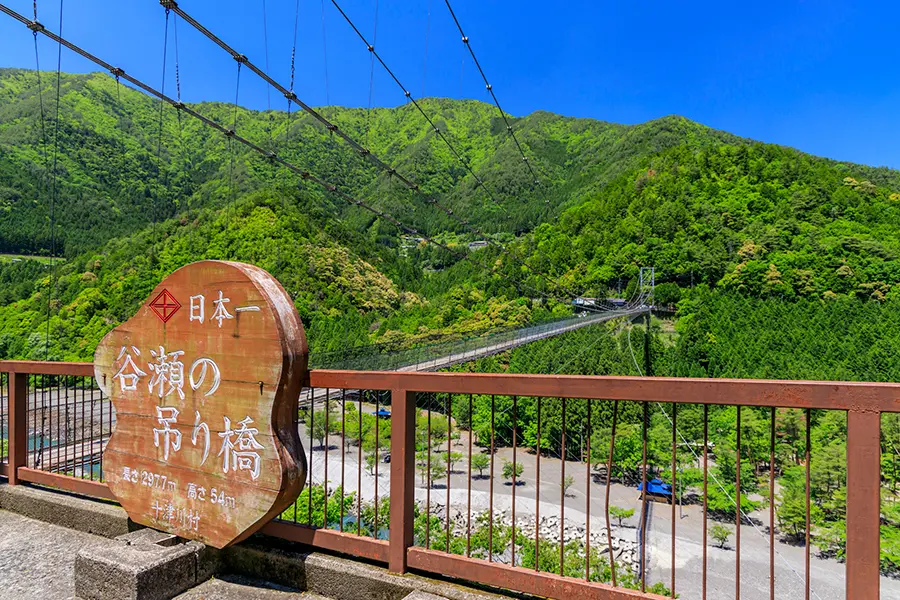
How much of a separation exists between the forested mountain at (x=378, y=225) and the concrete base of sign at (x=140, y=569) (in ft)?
95.0

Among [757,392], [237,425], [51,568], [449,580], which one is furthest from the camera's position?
[51,568]

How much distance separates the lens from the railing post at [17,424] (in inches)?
104

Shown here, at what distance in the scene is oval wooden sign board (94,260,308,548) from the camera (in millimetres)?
1764

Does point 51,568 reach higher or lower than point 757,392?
lower

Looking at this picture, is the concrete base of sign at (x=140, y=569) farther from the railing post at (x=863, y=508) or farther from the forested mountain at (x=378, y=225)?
the forested mountain at (x=378, y=225)

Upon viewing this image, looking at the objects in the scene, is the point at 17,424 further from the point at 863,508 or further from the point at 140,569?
the point at 863,508

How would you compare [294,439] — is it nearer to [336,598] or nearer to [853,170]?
[336,598]

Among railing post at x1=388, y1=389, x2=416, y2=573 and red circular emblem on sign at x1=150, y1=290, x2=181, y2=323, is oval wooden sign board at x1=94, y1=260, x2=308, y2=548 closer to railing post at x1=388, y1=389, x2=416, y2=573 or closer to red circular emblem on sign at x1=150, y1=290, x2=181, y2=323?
red circular emblem on sign at x1=150, y1=290, x2=181, y2=323

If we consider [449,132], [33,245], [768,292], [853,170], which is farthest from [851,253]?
[33,245]

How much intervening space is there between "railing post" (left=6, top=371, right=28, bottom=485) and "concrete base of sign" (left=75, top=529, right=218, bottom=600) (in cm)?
129

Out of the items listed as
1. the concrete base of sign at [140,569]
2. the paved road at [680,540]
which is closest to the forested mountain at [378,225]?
the paved road at [680,540]

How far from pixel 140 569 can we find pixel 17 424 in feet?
5.47

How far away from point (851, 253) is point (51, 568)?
58.3 m

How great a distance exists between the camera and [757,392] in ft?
3.95
